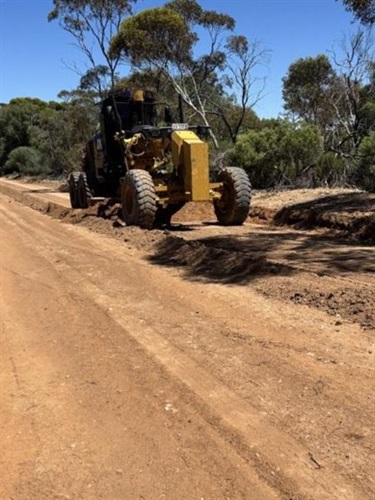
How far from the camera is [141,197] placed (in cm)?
1183

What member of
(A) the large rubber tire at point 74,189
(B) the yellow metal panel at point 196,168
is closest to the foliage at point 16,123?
(A) the large rubber tire at point 74,189

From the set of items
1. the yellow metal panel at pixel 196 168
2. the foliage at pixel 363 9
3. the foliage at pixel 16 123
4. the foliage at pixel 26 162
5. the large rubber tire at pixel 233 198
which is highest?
the foliage at pixel 363 9

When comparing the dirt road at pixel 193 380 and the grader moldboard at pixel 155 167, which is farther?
→ the grader moldboard at pixel 155 167

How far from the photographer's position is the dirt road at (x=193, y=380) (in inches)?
126

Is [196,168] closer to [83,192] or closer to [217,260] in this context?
[217,260]

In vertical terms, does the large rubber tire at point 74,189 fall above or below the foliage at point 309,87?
below

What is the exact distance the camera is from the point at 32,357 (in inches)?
205

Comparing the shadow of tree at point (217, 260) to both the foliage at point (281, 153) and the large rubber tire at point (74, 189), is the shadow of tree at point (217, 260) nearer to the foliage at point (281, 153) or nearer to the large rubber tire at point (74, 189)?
the large rubber tire at point (74, 189)

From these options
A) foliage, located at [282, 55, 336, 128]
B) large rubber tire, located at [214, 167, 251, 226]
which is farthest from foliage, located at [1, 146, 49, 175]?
large rubber tire, located at [214, 167, 251, 226]

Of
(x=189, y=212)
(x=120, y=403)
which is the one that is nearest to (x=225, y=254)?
(x=120, y=403)

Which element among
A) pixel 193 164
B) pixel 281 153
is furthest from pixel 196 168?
pixel 281 153

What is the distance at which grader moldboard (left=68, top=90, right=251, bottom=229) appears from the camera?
39.1 ft

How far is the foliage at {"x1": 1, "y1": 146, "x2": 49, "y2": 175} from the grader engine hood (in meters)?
37.4

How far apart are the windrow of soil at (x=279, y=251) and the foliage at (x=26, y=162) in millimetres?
33293
